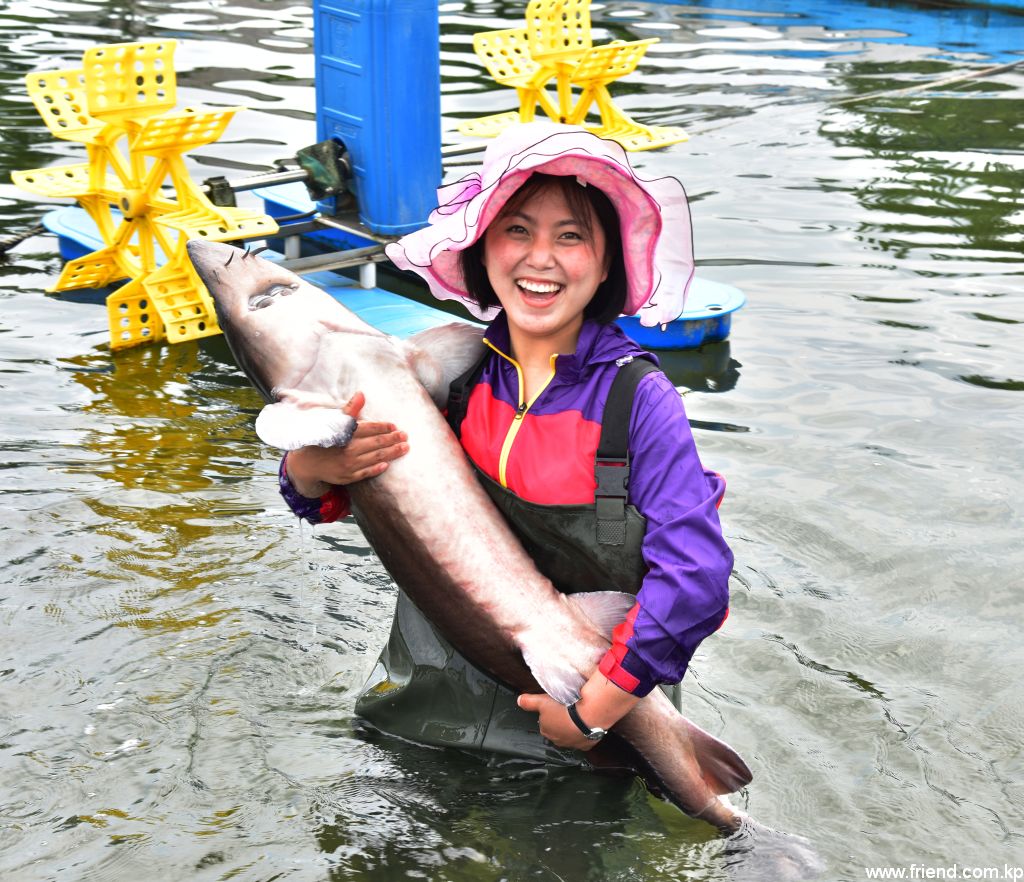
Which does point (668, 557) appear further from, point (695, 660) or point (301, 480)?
point (695, 660)

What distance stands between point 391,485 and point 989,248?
701cm

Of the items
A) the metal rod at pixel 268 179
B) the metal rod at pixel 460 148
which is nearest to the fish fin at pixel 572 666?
the metal rod at pixel 268 179

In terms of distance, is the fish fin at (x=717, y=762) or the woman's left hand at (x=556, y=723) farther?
the fish fin at (x=717, y=762)

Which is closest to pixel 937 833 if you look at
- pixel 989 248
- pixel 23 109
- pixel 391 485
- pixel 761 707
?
pixel 761 707

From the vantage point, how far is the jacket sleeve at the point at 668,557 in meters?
3.08

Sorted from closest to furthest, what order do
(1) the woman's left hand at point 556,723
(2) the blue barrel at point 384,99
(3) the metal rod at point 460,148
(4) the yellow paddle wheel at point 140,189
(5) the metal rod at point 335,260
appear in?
(1) the woman's left hand at point 556,723
(4) the yellow paddle wheel at point 140,189
(2) the blue barrel at point 384,99
(5) the metal rod at point 335,260
(3) the metal rod at point 460,148

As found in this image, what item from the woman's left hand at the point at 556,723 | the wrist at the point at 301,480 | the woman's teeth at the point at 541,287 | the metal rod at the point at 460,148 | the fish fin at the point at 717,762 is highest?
the woman's teeth at the point at 541,287

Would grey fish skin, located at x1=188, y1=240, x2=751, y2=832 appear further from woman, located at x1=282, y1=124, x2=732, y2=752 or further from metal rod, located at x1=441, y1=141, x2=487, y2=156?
metal rod, located at x1=441, y1=141, x2=487, y2=156


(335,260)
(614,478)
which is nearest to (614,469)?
(614,478)

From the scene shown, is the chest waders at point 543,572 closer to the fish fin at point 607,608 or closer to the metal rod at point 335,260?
the fish fin at point 607,608

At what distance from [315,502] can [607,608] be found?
2.87 feet

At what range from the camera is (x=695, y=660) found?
4742 millimetres

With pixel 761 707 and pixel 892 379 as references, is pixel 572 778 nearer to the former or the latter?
pixel 761 707

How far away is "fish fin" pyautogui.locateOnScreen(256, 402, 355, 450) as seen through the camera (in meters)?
3.20
